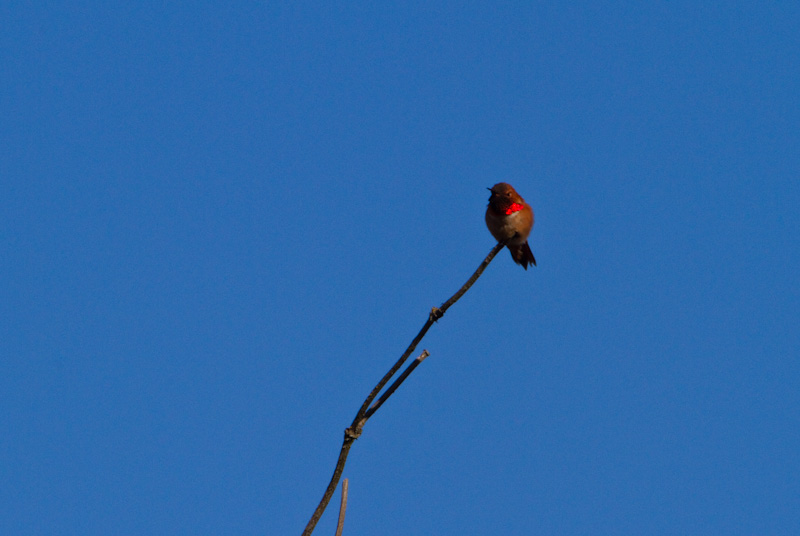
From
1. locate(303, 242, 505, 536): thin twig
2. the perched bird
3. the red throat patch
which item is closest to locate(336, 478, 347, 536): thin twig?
locate(303, 242, 505, 536): thin twig

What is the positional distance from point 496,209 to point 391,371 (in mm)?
4125

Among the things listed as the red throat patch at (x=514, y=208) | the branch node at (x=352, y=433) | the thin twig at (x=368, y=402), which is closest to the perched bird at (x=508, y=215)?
the red throat patch at (x=514, y=208)

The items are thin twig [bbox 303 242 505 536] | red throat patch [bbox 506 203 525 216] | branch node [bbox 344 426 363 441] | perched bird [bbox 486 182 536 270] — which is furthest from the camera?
red throat patch [bbox 506 203 525 216]

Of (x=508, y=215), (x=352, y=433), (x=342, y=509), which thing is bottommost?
(x=342, y=509)

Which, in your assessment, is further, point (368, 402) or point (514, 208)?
point (514, 208)

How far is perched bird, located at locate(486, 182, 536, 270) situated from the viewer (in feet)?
20.0

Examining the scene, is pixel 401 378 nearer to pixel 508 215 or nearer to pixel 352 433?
pixel 352 433

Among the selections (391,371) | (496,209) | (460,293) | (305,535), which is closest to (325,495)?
(305,535)

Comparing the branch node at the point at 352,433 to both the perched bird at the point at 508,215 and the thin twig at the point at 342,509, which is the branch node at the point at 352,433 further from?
the perched bird at the point at 508,215

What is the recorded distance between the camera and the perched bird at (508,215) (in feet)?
20.0

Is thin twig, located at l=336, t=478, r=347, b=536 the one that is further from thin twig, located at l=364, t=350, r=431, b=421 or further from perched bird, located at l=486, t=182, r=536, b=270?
perched bird, located at l=486, t=182, r=536, b=270

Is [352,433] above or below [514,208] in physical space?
below

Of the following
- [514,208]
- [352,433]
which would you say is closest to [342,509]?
[352,433]

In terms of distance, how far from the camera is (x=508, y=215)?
6285mm
